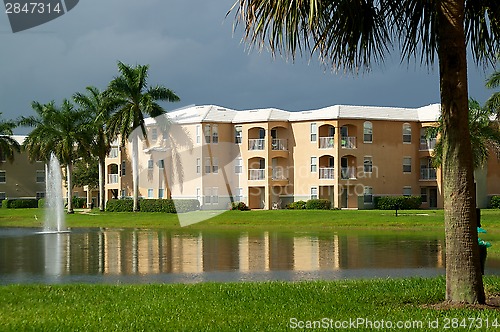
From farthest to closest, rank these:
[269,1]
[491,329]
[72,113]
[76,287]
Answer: [72,113] < [76,287] < [269,1] < [491,329]

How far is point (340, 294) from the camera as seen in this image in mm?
12555

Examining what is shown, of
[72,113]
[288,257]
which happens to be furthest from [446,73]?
[72,113]

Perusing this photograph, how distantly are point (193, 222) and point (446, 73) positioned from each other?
40358 mm

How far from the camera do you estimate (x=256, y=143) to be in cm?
7131

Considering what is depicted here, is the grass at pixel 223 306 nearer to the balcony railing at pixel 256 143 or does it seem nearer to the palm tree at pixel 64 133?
the palm tree at pixel 64 133

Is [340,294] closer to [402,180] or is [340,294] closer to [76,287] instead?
[76,287]

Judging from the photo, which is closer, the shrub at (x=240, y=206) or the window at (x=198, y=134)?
the shrub at (x=240, y=206)

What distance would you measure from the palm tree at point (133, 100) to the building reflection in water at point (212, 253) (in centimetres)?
2390

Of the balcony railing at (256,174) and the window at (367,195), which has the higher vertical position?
the balcony railing at (256,174)

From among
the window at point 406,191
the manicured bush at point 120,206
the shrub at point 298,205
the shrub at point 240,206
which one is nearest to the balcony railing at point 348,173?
the shrub at point 298,205

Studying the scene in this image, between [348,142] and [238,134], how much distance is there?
11.1 metres

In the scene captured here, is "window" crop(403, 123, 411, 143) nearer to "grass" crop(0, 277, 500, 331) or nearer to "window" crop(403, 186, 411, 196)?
"window" crop(403, 186, 411, 196)

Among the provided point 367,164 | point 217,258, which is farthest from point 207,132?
point 217,258

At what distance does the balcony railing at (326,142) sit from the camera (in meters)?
68.4
